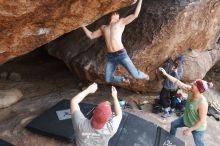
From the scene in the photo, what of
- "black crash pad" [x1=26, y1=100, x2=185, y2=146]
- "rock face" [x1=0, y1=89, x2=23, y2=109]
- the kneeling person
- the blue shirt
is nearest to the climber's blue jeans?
"black crash pad" [x1=26, y1=100, x2=185, y2=146]

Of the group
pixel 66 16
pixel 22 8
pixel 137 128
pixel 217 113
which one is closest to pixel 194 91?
pixel 137 128

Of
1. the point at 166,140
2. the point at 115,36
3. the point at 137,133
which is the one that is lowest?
the point at 166,140

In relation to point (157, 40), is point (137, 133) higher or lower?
lower

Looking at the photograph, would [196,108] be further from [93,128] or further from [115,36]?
[93,128]

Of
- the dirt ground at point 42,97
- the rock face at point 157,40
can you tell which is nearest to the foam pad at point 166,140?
the dirt ground at point 42,97

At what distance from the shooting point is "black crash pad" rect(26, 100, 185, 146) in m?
6.70

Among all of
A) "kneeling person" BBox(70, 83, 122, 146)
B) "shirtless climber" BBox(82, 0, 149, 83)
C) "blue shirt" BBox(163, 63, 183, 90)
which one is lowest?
"blue shirt" BBox(163, 63, 183, 90)

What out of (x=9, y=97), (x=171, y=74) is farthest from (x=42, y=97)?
(x=171, y=74)

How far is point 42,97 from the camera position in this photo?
859cm

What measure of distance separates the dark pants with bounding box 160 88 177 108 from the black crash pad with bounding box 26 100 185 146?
1000 millimetres

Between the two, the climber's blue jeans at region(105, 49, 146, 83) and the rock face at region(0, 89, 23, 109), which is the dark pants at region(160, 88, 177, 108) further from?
the rock face at region(0, 89, 23, 109)

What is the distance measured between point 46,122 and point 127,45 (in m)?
2.61

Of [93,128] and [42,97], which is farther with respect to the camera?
[42,97]

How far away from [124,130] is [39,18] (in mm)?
2818
